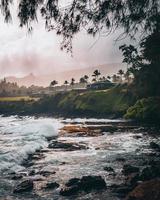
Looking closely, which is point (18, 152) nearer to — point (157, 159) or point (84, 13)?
point (157, 159)

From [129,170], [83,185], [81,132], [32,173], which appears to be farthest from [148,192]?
[81,132]

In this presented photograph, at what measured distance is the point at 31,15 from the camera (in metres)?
10.2

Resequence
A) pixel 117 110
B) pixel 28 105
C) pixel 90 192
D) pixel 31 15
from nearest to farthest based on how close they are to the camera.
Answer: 1. pixel 31 15
2. pixel 90 192
3. pixel 117 110
4. pixel 28 105

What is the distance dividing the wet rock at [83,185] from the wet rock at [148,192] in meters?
3.44

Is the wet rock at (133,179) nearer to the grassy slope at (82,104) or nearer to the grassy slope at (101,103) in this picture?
the grassy slope at (82,104)

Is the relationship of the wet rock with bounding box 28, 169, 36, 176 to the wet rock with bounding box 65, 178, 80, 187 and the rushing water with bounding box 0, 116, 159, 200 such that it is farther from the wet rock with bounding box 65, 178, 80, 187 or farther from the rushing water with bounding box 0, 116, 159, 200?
the wet rock with bounding box 65, 178, 80, 187

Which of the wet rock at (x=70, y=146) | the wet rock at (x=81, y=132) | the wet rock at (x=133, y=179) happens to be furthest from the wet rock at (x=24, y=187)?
the wet rock at (x=81, y=132)

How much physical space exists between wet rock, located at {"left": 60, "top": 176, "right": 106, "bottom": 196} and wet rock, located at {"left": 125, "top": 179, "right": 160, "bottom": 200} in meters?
3.44

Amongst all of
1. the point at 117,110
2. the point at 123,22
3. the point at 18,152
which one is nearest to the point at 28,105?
the point at 117,110

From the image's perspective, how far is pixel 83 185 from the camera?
51.8ft

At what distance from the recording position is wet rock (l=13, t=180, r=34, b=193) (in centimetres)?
1567

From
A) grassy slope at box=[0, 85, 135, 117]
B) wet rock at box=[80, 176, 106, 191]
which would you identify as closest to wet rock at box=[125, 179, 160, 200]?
wet rock at box=[80, 176, 106, 191]

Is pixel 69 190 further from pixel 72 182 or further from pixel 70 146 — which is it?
pixel 70 146

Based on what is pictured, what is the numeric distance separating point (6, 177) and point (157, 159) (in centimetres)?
894
